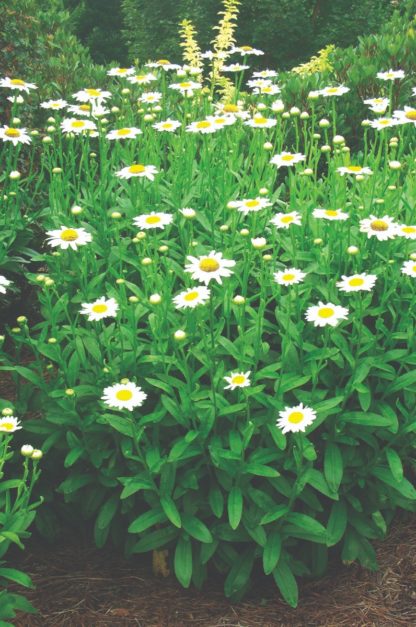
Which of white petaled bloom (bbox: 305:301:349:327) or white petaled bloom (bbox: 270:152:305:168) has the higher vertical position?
white petaled bloom (bbox: 270:152:305:168)

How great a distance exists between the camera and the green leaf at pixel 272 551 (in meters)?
2.47

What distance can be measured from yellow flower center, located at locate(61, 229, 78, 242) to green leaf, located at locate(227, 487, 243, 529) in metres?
1.03

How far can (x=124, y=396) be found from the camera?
2.39 metres

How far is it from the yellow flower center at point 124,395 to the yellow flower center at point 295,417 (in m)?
0.48

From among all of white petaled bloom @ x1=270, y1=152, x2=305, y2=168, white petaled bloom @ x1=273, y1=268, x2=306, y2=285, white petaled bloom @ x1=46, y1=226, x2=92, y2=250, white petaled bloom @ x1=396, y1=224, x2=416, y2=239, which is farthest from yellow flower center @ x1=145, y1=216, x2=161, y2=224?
white petaled bloom @ x1=396, y1=224, x2=416, y2=239

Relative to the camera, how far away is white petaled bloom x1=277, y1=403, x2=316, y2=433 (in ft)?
7.57

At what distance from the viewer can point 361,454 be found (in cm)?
272

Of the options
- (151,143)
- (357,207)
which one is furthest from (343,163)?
(151,143)

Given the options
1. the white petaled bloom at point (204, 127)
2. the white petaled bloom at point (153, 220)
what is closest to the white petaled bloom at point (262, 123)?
the white petaled bloom at point (204, 127)

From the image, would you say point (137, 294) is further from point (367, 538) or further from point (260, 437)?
point (367, 538)

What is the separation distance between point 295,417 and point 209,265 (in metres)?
0.56

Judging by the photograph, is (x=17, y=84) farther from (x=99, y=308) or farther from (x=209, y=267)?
(x=209, y=267)

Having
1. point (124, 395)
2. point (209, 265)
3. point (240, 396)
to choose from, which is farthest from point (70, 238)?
point (240, 396)

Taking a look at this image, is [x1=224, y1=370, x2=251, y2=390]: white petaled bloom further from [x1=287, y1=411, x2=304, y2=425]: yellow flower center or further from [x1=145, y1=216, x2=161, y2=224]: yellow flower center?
[x1=145, y1=216, x2=161, y2=224]: yellow flower center
